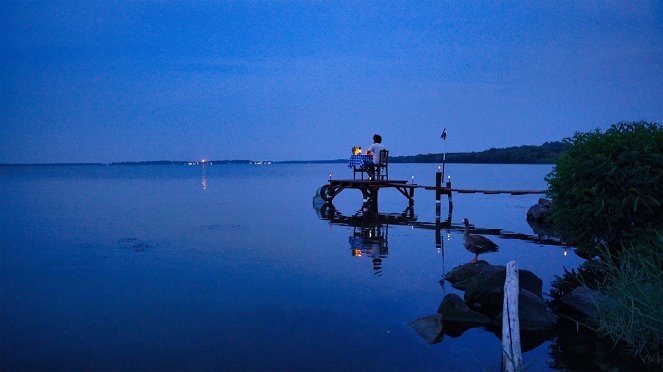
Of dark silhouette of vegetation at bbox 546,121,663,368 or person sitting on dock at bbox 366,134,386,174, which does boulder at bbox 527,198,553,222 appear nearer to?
person sitting on dock at bbox 366,134,386,174

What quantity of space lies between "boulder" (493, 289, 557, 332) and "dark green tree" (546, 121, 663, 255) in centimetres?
314

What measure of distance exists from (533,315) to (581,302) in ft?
4.87

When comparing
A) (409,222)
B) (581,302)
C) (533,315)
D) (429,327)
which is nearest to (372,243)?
(409,222)

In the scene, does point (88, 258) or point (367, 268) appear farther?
point (88, 258)

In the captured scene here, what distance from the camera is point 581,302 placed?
10.8m

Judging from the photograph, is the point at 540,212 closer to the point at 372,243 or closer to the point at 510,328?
the point at 372,243

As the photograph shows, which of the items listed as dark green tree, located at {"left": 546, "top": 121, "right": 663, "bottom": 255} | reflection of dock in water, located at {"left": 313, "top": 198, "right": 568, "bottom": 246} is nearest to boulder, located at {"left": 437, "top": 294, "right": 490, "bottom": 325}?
dark green tree, located at {"left": 546, "top": 121, "right": 663, "bottom": 255}

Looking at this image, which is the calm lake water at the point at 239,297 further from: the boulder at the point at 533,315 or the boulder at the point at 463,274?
the boulder at the point at 533,315

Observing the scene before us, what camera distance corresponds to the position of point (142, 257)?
18.5 m

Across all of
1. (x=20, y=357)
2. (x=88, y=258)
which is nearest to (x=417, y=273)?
(x=20, y=357)

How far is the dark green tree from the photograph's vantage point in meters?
11.7

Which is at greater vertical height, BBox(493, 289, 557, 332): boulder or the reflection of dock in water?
BBox(493, 289, 557, 332): boulder

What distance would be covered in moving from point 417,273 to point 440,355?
6.46m

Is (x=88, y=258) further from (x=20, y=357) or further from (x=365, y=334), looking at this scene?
(x=365, y=334)
